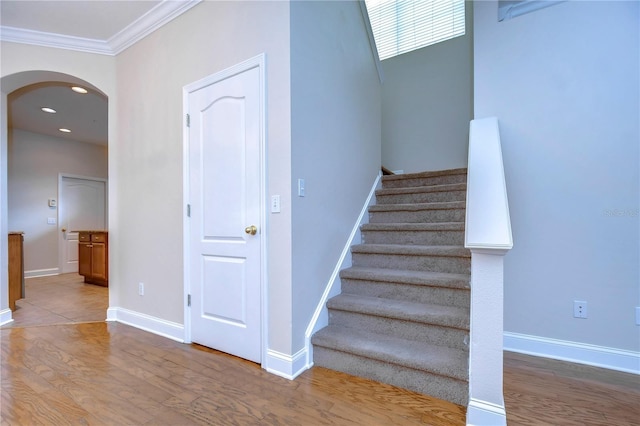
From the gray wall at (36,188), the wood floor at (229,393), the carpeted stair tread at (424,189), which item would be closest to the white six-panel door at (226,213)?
the wood floor at (229,393)

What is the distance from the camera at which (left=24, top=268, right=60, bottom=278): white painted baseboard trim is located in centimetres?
529

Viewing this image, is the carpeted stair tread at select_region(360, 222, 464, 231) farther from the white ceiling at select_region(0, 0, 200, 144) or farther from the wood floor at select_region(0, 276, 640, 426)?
the white ceiling at select_region(0, 0, 200, 144)

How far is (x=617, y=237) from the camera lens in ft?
6.70

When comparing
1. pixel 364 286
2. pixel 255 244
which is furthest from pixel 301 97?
pixel 364 286

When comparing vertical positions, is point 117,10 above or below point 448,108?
above

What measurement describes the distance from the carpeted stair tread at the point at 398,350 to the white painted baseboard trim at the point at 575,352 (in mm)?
923

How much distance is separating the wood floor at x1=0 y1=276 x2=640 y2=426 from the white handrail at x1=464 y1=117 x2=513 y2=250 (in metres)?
0.92

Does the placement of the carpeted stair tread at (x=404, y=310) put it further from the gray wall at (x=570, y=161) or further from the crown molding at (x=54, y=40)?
the crown molding at (x=54, y=40)

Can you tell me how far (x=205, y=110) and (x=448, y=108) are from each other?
3409 millimetres

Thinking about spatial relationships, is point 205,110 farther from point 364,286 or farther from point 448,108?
point 448,108

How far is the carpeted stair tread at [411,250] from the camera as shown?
7.11 feet

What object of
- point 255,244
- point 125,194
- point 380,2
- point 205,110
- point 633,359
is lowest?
point 633,359

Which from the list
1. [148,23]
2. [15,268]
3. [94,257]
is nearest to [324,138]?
[148,23]

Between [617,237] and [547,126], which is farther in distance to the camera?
[547,126]
